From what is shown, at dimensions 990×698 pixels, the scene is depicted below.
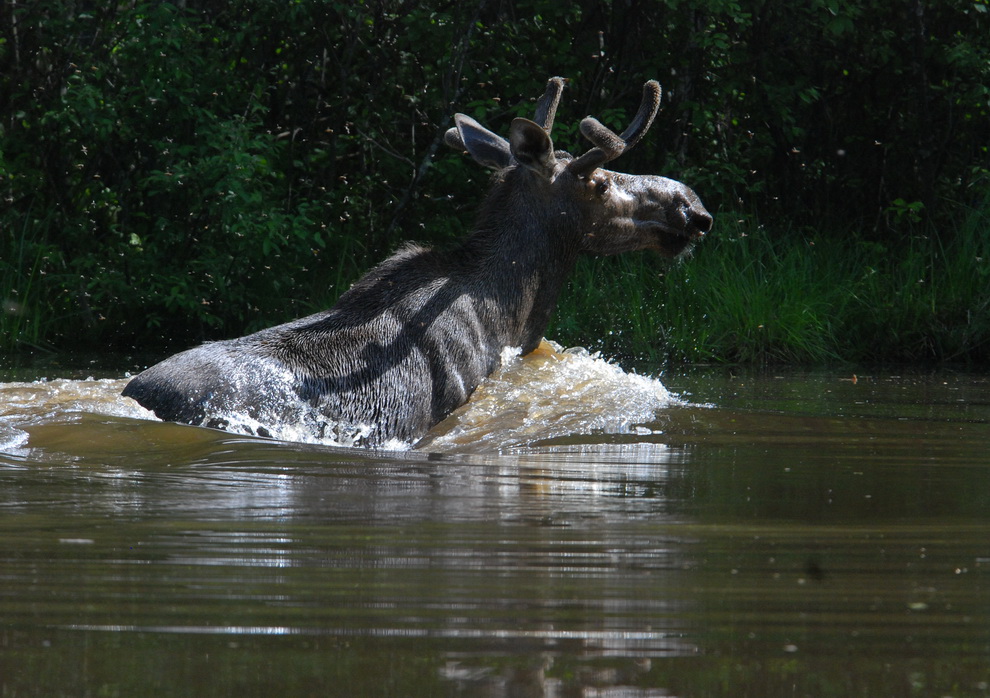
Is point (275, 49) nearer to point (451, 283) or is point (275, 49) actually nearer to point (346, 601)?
point (451, 283)

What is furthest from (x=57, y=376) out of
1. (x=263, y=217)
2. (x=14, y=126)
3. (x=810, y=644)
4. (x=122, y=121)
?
(x=810, y=644)

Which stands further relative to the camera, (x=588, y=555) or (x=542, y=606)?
(x=588, y=555)

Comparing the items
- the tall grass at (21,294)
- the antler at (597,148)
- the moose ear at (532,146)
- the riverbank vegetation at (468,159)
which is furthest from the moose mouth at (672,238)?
the tall grass at (21,294)

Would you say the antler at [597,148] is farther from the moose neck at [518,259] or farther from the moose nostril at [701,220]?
the moose nostril at [701,220]

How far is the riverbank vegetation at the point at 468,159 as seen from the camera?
1059 cm

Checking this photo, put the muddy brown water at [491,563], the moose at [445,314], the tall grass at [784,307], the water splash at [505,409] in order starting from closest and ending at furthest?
1. the muddy brown water at [491,563]
2. the water splash at [505,409]
3. the moose at [445,314]
4. the tall grass at [784,307]

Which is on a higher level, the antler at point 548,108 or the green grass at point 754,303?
the antler at point 548,108

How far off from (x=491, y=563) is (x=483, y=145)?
4269 millimetres

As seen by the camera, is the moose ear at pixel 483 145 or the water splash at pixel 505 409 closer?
the water splash at pixel 505 409

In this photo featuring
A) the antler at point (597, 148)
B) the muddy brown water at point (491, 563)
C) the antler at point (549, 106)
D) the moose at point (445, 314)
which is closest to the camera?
the muddy brown water at point (491, 563)

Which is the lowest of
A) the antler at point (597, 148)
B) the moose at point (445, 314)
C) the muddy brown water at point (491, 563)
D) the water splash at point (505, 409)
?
the muddy brown water at point (491, 563)

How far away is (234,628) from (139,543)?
33.6 inches

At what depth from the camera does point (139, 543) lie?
3.39 meters

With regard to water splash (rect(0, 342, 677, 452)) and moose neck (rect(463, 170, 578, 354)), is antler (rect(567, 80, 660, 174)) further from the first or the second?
water splash (rect(0, 342, 677, 452))
